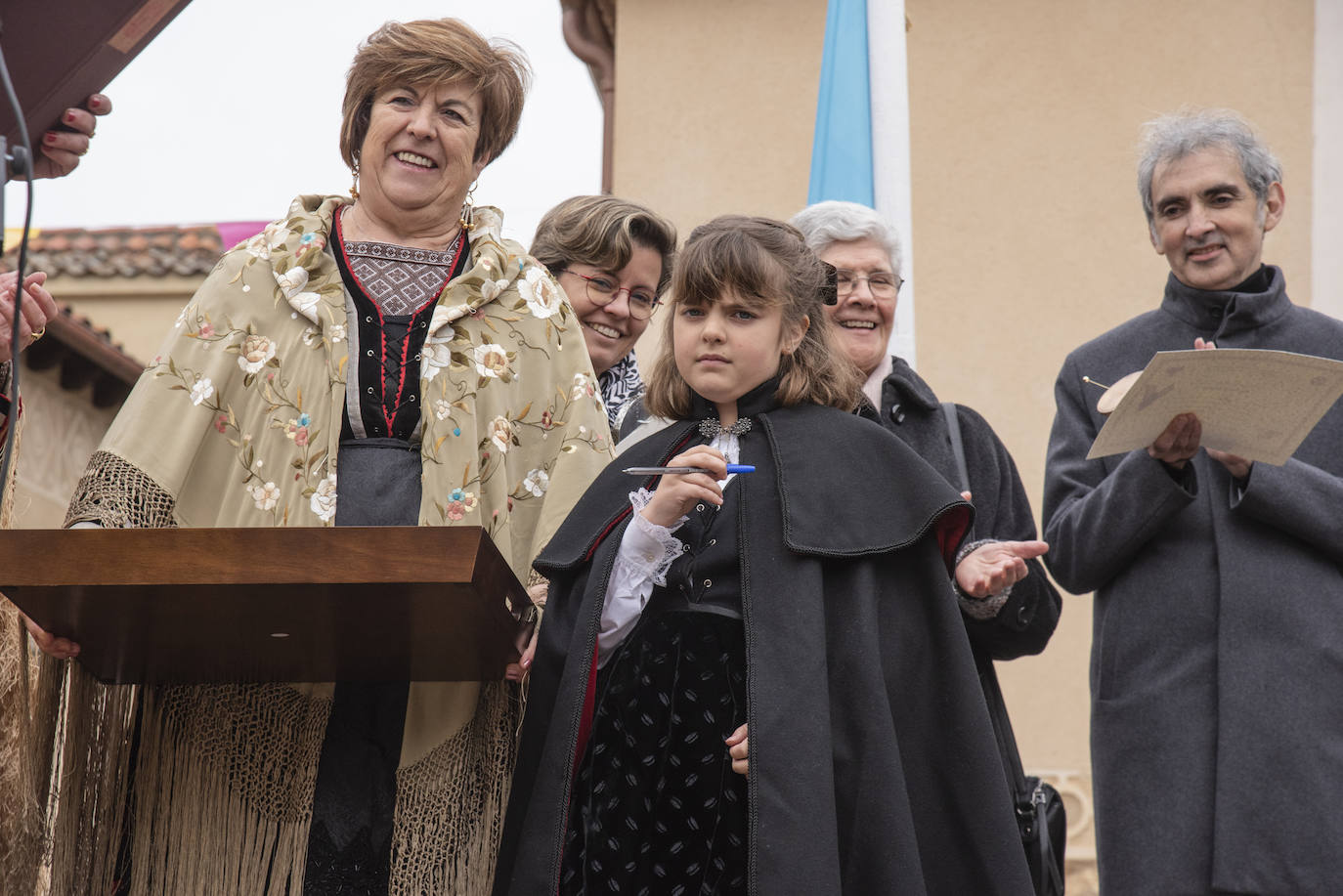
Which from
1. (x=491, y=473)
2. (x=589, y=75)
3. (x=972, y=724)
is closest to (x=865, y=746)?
(x=972, y=724)

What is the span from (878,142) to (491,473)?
3.34 meters

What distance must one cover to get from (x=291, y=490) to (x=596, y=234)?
148 centimetres

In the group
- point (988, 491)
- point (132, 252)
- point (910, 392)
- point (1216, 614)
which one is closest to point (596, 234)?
point (910, 392)

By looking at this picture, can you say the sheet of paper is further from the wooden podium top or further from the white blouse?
the wooden podium top

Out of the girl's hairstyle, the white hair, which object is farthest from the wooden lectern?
the white hair

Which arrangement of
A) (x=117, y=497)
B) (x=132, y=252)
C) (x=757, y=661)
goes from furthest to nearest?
(x=132, y=252)
(x=117, y=497)
(x=757, y=661)

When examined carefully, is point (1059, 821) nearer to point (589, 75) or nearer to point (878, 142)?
point (878, 142)


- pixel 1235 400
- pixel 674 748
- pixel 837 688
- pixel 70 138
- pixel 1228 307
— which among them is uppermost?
pixel 70 138

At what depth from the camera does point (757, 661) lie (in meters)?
2.83

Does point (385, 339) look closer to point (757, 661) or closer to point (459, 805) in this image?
point (459, 805)

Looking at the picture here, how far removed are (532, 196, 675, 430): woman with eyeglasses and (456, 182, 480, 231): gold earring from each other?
29.7 inches

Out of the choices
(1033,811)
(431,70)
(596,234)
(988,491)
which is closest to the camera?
(431,70)

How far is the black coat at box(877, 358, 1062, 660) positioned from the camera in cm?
373

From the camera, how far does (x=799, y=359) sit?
3.31 meters
